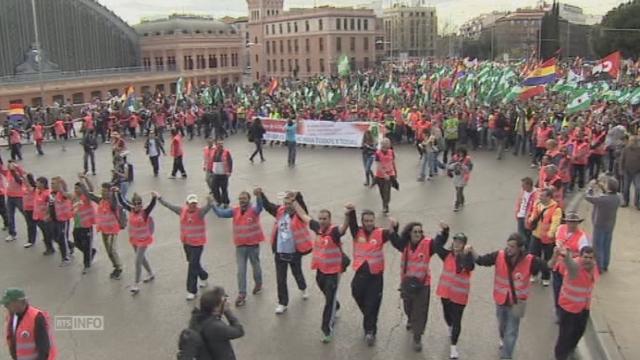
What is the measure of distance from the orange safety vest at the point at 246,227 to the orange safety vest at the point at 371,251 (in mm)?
1741

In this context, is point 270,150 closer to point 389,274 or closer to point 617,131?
point 617,131

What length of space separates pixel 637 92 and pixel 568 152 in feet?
28.3

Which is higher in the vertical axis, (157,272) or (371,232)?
(371,232)

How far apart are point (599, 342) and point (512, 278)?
5.05ft

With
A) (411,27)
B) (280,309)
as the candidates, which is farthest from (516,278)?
(411,27)

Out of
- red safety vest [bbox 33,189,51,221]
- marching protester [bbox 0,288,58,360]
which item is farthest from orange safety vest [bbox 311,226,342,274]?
red safety vest [bbox 33,189,51,221]

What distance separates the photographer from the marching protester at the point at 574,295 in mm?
6098

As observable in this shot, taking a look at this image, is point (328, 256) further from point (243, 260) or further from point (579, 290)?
point (579, 290)

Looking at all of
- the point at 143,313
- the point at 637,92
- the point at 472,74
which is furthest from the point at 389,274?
the point at 472,74

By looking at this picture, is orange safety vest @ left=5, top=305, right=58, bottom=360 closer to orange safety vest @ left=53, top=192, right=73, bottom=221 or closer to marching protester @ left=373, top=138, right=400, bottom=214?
orange safety vest @ left=53, top=192, right=73, bottom=221

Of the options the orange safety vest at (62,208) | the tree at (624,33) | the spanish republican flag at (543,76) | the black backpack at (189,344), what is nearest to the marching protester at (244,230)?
the orange safety vest at (62,208)

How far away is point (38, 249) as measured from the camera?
442 inches

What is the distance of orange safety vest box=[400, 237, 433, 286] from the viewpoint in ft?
21.8

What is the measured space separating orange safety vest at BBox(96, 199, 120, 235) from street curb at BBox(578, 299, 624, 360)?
6566mm
